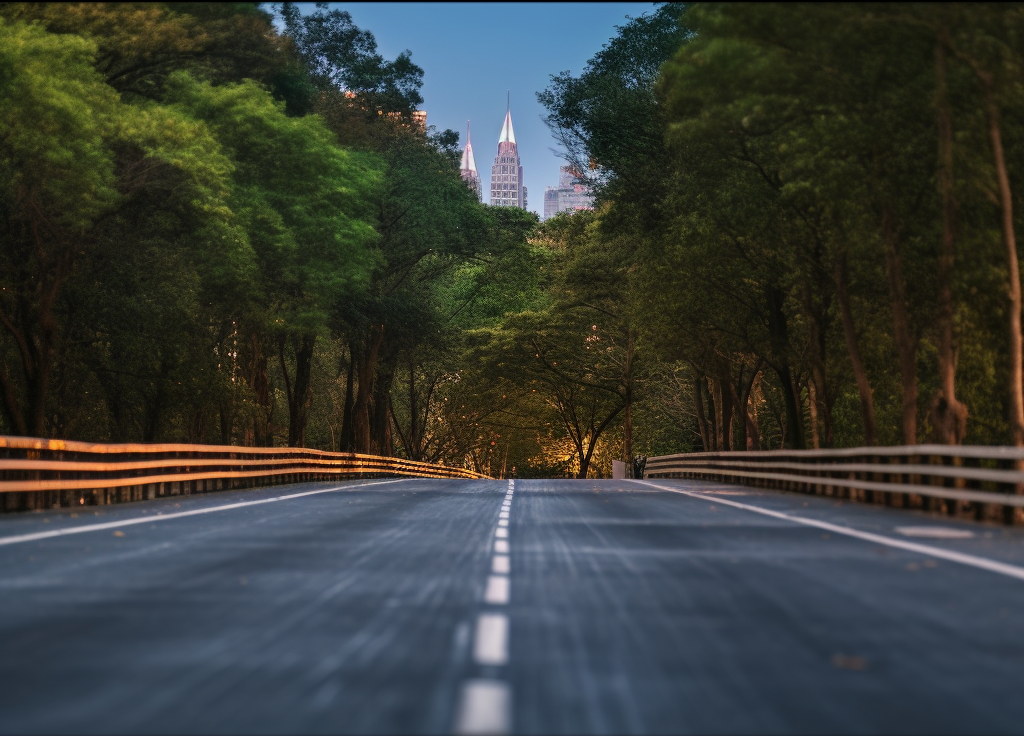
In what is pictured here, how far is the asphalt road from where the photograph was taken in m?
5.76

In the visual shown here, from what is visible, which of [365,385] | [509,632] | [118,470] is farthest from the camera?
[365,385]

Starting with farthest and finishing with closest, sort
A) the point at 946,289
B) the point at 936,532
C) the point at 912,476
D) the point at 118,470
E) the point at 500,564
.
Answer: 1. the point at 946,289
2. the point at 118,470
3. the point at 912,476
4. the point at 936,532
5. the point at 500,564

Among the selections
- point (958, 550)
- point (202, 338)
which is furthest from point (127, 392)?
point (958, 550)

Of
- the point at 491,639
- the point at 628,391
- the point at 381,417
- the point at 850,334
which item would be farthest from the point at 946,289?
the point at 628,391

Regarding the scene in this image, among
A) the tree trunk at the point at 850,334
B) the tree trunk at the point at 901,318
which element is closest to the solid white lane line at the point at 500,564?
the tree trunk at the point at 901,318

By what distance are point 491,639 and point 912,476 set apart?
1529 centimetres

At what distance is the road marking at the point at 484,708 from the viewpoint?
17.6ft

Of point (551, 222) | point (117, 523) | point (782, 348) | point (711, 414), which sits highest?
point (551, 222)

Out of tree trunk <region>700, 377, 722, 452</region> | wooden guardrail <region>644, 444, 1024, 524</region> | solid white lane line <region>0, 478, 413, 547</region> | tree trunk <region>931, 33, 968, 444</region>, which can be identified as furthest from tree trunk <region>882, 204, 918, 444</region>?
tree trunk <region>700, 377, 722, 452</region>

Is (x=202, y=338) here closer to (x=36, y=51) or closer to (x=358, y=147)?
(x=358, y=147)

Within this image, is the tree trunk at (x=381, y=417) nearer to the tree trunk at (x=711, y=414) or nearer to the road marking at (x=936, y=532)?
the tree trunk at (x=711, y=414)

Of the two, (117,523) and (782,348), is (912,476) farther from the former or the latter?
(782,348)

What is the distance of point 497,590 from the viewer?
9.98 meters

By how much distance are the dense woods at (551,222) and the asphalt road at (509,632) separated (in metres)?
8.29
